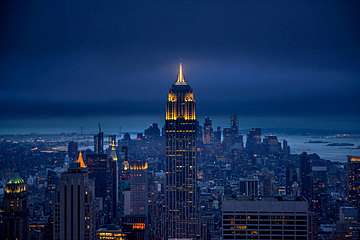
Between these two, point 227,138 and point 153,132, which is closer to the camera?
point 227,138

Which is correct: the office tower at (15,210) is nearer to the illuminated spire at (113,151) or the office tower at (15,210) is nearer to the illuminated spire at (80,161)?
the illuminated spire at (80,161)

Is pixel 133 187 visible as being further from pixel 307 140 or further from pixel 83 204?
pixel 307 140

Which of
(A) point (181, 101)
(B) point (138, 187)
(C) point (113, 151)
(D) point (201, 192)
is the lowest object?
(D) point (201, 192)

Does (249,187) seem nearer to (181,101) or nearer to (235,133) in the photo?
(235,133)

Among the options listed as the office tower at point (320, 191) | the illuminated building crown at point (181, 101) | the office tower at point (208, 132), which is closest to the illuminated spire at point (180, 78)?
the illuminated building crown at point (181, 101)

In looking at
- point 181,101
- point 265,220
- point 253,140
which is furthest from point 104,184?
point 265,220

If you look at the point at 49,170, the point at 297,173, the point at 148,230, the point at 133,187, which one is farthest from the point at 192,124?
the point at 49,170

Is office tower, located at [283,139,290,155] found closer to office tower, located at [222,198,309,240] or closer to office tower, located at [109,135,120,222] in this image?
office tower, located at [222,198,309,240]
